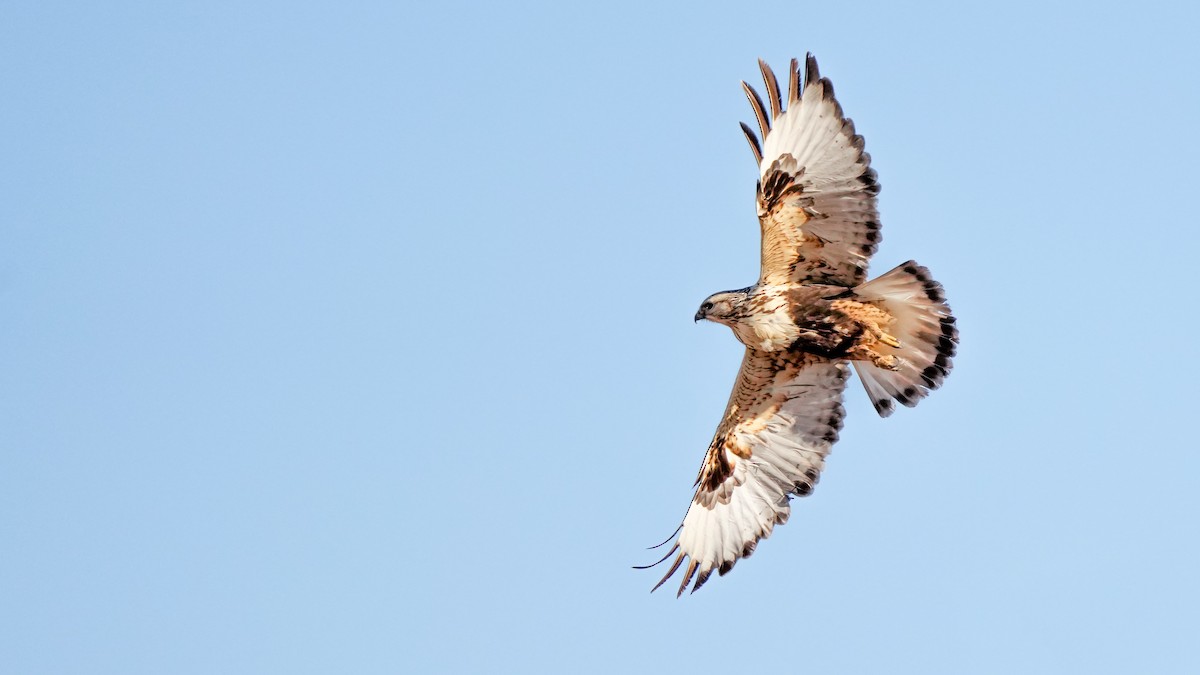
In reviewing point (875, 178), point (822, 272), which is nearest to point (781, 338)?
point (822, 272)

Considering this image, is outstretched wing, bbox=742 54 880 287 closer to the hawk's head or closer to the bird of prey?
the bird of prey

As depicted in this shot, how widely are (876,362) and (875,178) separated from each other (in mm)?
1539

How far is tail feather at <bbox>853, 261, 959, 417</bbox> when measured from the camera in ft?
37.6

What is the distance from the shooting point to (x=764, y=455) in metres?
12.4

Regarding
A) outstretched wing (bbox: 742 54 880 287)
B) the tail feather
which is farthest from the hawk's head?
the tail feather

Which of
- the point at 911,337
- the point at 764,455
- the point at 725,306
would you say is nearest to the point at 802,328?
the point at 725,306

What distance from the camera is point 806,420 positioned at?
40.4 feet

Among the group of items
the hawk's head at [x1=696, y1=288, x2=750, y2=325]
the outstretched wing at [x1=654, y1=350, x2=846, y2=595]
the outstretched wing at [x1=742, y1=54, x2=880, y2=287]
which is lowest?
the outstretched wing at [x1=654, y1=350, x2=846, y2=595]

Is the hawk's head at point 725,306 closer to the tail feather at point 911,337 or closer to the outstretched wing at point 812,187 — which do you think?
the outstretched wing at point 812,187

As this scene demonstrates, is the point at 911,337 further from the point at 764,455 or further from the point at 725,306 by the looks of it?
the point at 764,455

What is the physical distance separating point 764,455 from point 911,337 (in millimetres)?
1569

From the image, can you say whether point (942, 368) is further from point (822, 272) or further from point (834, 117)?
point (834, 117)

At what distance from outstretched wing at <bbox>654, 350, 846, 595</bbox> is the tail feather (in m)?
0.41

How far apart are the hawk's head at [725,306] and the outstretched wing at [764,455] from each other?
483 millimetres
